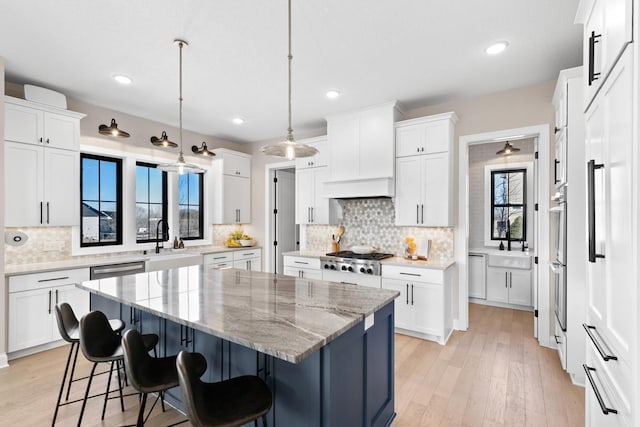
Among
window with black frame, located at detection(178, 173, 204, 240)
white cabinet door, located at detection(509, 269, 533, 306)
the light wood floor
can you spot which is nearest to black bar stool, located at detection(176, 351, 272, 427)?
the light wood floor

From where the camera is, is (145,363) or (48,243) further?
(48,243)

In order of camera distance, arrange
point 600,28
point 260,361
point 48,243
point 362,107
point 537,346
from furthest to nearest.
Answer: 1. point 362,107
2. point 48,243
3. point 537,346
4. point 260,361
5. point 600,28

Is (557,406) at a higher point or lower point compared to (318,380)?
lower

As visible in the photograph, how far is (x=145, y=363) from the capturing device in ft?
5.21

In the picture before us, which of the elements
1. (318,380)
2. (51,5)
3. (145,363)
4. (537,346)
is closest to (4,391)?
(145,363)

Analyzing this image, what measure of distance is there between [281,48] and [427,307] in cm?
309

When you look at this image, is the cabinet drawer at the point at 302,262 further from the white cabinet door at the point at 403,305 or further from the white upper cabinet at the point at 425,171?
the white upper cabinet at the point at 425,171

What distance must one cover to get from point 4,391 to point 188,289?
1.93 m

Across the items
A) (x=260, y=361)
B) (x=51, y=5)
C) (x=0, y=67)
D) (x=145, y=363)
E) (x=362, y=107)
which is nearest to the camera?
(x=145, y=363)

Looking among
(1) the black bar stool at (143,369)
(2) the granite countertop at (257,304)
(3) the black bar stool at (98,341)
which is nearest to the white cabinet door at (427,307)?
(2) the granite countertop at (257,304)

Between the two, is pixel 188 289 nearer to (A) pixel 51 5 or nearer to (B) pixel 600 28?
(A) pixel 51 5

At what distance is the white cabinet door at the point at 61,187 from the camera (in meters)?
3.43

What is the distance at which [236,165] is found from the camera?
564cm

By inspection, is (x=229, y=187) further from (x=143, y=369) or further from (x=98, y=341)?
(x=143, y=369)
